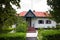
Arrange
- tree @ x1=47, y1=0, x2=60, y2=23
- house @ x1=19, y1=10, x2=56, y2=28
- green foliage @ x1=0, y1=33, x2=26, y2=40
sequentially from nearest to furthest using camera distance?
green foliage @ x1=0, y1=33, x2=26, y2=40
tree @ x1=47, y1=0, x2=60, y2=23
house @ x1=19, y1=10, x2=56, y2=28

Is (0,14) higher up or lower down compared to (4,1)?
lower down

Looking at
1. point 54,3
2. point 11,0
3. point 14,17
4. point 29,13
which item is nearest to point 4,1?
point 11,0

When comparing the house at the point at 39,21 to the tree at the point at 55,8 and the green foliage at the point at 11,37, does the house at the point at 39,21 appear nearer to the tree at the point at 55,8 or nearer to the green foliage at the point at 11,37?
the tree at the point at 55,8

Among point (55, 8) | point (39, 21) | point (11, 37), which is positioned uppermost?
point (55, 8)

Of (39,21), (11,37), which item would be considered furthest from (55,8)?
(39,21)

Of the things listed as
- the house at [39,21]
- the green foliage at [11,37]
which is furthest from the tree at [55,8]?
the house at [39,21]

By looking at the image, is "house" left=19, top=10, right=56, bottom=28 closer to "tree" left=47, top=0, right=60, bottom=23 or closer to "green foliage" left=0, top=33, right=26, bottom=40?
"tree" left=47, top=0, right=60, bottom=23

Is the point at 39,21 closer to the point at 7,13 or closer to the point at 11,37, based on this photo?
the point at 11,37

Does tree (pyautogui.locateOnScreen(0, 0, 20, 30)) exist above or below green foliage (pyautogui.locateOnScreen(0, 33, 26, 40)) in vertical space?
above

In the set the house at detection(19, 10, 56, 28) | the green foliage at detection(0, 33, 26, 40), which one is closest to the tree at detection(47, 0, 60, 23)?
the green foliage at detection(0, 33, 26, 40)

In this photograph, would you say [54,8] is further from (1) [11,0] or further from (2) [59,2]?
(1) [11,0]

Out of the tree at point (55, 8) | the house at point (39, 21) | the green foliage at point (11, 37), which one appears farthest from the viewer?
the house at point (39, 21)

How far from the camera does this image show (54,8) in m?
23.2

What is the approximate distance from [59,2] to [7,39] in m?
6.64
